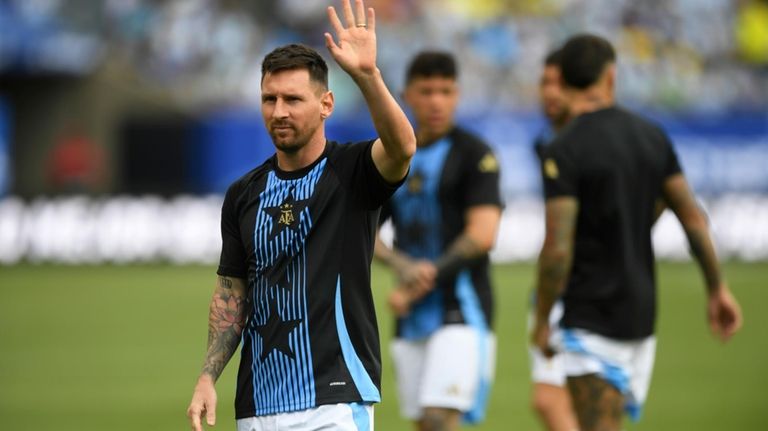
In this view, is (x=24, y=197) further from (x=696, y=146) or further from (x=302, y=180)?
(x=302, y=180)

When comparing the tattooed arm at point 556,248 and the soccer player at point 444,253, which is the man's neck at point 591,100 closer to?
the tattooed arm at point 556,248

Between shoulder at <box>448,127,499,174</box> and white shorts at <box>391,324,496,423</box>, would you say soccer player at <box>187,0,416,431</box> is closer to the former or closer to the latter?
white shorts at <box>391,324,496,423</box>

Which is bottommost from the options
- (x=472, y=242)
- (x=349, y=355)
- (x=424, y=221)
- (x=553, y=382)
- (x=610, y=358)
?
(x=553, y=382)

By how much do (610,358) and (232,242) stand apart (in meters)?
2.29

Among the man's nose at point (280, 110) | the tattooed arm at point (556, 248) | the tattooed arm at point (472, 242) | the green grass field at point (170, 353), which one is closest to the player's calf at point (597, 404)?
the tattooed arm at point (556, 248)

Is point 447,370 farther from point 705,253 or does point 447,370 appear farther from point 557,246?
point 705,253

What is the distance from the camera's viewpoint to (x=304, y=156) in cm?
535

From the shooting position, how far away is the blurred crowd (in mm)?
29375

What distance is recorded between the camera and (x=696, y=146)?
93.9 feet

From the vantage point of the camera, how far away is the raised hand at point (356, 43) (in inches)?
194

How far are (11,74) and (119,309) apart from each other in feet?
37.8

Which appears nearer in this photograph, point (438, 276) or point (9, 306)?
point (438, 276)

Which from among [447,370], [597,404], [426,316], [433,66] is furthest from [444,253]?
[597,404]

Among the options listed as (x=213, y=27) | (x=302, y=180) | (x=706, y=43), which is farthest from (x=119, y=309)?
(x=706, y=43)
